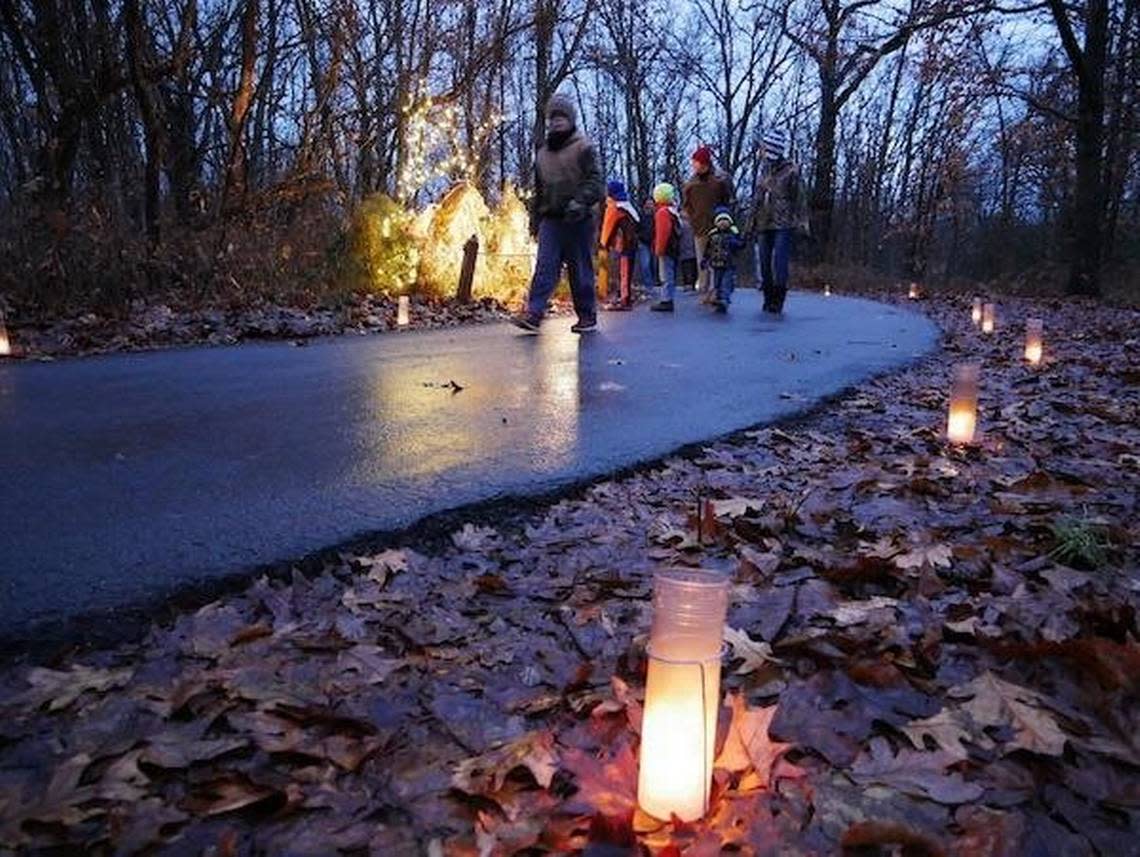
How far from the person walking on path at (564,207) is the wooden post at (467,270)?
3.90m

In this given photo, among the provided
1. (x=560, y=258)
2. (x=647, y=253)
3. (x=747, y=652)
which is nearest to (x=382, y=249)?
(x=560, y=258)

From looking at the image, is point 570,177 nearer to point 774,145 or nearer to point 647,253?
point 774,145

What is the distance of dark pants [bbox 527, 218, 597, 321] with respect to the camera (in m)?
9.14

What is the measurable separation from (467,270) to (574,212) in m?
4.56

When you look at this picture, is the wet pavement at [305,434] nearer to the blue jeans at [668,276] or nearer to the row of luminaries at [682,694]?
the row of luminaries at [682,694]

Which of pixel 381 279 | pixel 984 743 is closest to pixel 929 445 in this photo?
pixel 984 743

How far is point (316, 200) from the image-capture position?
13.6 meters

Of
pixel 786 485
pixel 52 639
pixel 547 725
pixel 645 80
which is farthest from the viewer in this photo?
pixel 645 80

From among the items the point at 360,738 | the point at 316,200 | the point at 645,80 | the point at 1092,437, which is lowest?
the point at 360,738

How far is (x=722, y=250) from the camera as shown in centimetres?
1285

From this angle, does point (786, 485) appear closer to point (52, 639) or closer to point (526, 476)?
point (526, 476)

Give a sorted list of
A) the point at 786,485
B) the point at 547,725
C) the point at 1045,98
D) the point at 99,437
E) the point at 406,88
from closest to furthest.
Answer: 1. the point at 547,725
2. the point at 786,485
3. the point at 99,437
4. the point at 406,88
5. the point at 1045,98

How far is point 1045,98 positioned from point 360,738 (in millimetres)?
22745

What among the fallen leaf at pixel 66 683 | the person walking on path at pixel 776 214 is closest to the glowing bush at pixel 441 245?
the person walking on path at pixel 776 214
